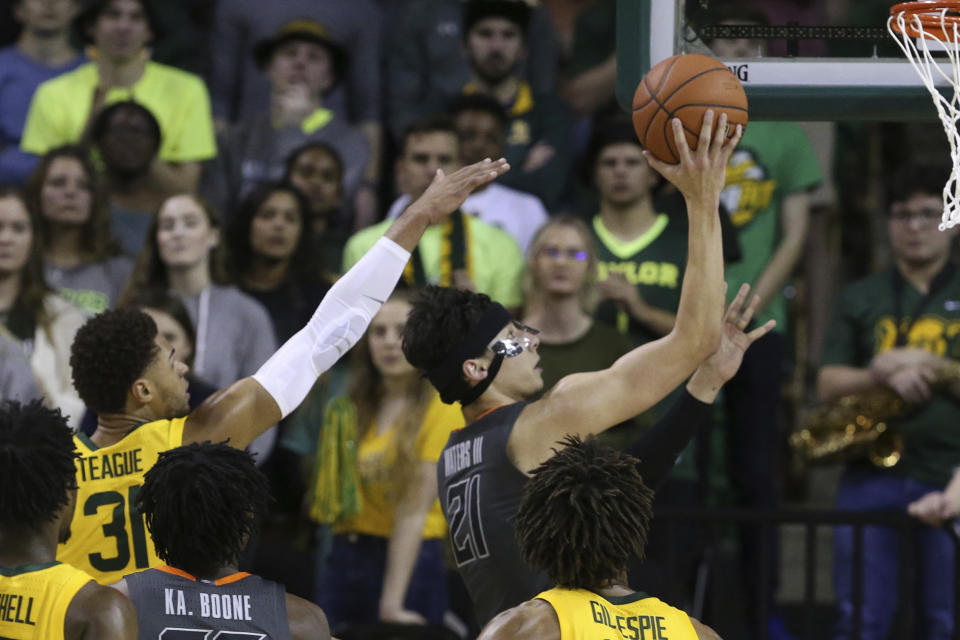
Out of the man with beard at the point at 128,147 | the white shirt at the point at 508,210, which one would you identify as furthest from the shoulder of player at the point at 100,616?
the man with beard at the point at 128,147

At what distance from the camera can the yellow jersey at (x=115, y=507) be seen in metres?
4.74

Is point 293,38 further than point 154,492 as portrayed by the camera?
Yes

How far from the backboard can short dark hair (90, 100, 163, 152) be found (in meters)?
4.11

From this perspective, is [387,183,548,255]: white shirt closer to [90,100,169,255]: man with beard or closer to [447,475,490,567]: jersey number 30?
[90,100,169,255]: man with beard

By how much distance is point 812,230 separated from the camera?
10398 mm

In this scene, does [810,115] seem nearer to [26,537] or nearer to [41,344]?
[26,537]

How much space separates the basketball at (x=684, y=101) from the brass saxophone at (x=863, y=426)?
3334mm

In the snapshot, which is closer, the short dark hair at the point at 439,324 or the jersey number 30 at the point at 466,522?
the jersey number 30 at the point at 466,522

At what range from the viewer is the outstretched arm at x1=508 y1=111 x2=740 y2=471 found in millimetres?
4566

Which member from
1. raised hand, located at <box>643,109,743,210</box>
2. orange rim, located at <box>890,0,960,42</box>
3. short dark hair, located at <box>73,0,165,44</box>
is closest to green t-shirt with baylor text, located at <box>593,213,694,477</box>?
orange rim, located at <box>890,0,960,42</box>

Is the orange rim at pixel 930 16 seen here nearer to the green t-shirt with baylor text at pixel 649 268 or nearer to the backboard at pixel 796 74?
the backboard at pixel 796 74

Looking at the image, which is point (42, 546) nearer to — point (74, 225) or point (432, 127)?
point (74, 225)

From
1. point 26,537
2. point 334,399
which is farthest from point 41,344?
point 26,537

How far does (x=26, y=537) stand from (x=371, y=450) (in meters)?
3.26
